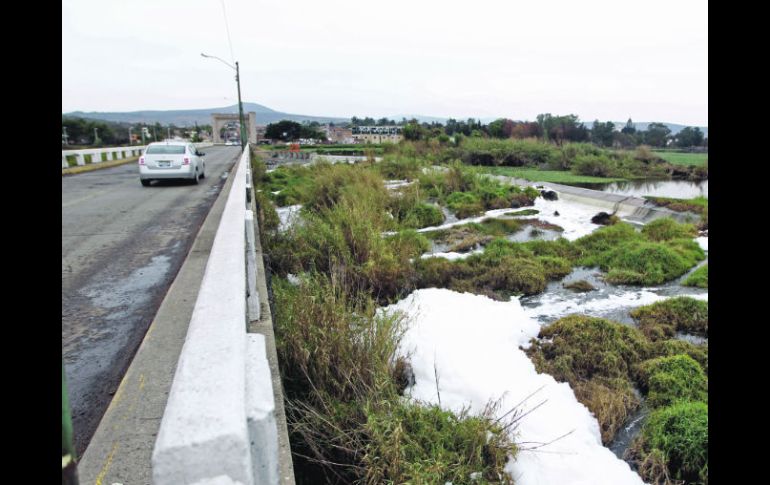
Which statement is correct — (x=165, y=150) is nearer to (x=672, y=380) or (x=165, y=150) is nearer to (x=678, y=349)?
(x=678, y=349)

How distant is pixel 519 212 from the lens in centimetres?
1343

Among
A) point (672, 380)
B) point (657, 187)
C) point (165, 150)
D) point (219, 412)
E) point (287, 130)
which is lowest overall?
point (672, 380)

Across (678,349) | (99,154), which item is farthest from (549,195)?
(99,154)

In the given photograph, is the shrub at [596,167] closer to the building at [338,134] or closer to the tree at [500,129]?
the tree at [500,129]

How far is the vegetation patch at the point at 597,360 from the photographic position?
13.3ft

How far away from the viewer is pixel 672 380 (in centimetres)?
443

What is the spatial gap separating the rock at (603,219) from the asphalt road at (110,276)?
9215mm

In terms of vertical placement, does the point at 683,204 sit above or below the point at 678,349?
above

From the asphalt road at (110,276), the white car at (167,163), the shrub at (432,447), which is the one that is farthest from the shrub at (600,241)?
the white car at (167,163)

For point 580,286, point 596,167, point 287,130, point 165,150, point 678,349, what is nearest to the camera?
point 678,349

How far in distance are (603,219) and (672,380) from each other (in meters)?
8.54
